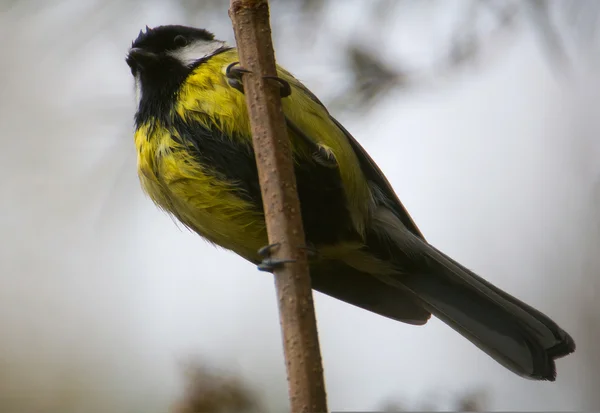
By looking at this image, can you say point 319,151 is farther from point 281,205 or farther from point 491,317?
point 491,317

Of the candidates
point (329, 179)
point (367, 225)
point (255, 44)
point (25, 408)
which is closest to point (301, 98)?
point (329, 179)

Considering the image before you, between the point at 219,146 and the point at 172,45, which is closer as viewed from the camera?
the point at 219,146

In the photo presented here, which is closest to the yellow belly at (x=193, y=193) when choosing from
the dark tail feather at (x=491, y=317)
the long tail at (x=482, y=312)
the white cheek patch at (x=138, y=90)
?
the white cheek patch at (x=138, y=90)

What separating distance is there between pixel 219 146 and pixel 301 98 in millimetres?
353

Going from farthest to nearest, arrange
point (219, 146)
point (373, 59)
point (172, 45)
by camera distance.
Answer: point (373, 59) < point (172, 45) < point (219, 146)

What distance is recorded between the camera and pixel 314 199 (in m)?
2.42

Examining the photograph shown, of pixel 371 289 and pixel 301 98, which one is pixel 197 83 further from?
pixel 371 289

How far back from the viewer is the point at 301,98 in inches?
98.4

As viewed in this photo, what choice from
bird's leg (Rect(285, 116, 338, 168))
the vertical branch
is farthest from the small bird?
the vertical branch

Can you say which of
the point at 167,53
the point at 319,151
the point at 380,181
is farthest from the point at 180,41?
the point at 380,181

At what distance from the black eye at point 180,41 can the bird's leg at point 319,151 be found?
0.69 metres

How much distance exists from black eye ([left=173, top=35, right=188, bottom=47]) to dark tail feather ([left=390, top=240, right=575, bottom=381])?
1172mm

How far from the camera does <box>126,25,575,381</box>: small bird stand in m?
2.37

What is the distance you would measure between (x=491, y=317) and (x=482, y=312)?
41 millimetres
